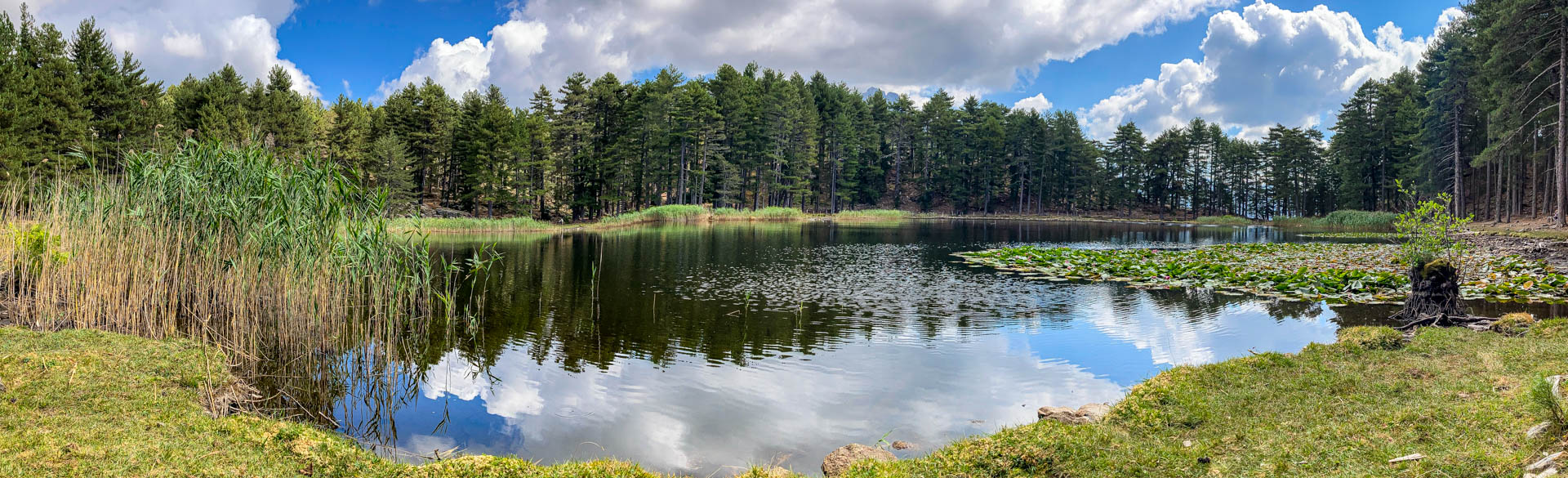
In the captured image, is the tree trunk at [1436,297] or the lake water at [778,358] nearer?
the lake water at [778,358]

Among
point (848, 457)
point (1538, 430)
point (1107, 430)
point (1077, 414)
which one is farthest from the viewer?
point (1077, 414)

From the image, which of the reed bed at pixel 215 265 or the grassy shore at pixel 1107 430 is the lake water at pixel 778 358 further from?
the grassy shore at pixel 1107 430

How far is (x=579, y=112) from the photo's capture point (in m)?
51.0

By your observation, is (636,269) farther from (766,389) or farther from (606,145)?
(606,145)

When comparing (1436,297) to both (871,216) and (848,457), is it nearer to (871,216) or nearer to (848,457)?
(848,457)

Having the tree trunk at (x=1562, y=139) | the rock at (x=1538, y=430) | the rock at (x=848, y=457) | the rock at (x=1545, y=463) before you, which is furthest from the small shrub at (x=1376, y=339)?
the tree trunk at (x=1562, y=139)

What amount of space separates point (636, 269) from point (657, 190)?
1581 inches

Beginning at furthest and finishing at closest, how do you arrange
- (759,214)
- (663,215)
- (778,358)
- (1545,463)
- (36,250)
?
(759,214)
(663,215)
(778,358)
(36,250)
(1545,463)

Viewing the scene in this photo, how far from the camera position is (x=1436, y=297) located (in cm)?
988

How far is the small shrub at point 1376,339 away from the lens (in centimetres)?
795

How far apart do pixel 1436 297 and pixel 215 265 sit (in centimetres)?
1613

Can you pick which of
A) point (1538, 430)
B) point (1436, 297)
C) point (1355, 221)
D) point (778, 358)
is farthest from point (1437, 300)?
point (1355, 221)

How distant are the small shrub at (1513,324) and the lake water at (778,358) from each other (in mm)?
2132

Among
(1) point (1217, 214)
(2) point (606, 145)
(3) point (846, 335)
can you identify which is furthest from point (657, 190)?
(1) point (1217, 214)
